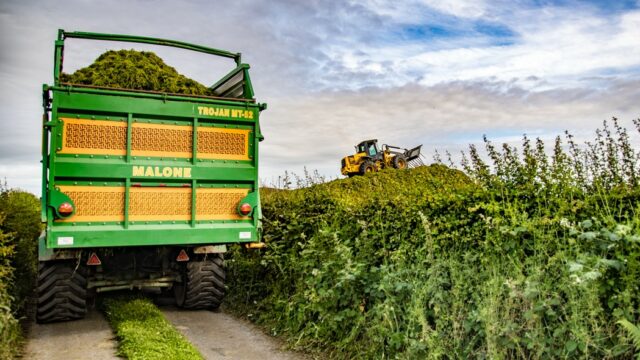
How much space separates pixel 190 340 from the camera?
25.3ft

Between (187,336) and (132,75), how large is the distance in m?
4.02

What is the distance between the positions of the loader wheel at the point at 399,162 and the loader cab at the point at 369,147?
107 centimetres

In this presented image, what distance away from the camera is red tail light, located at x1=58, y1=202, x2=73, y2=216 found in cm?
769

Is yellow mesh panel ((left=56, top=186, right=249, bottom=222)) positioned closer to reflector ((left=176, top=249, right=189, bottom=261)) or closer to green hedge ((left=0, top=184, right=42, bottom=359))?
reflector ((left=176, top=249, right=189, bottom=261))

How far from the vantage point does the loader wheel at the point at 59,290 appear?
8312 millimetres

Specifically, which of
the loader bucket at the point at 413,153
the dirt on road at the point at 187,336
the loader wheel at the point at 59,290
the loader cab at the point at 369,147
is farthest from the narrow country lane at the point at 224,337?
the loader bucket at the point at 413,153

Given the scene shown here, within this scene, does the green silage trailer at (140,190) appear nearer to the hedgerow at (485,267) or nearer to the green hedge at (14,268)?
the green hedge at (14,268)

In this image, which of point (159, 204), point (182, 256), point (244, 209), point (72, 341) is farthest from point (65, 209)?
point (244, 209)

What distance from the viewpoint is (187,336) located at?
25.9ft

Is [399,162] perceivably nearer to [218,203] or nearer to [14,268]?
[218,203]

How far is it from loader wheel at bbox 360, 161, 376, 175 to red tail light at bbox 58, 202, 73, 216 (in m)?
22.2

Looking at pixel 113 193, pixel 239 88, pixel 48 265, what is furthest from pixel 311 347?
pixel 239 88

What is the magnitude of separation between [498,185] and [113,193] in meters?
5.19

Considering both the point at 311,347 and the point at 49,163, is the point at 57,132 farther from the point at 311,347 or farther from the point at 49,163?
the point at 311,347
